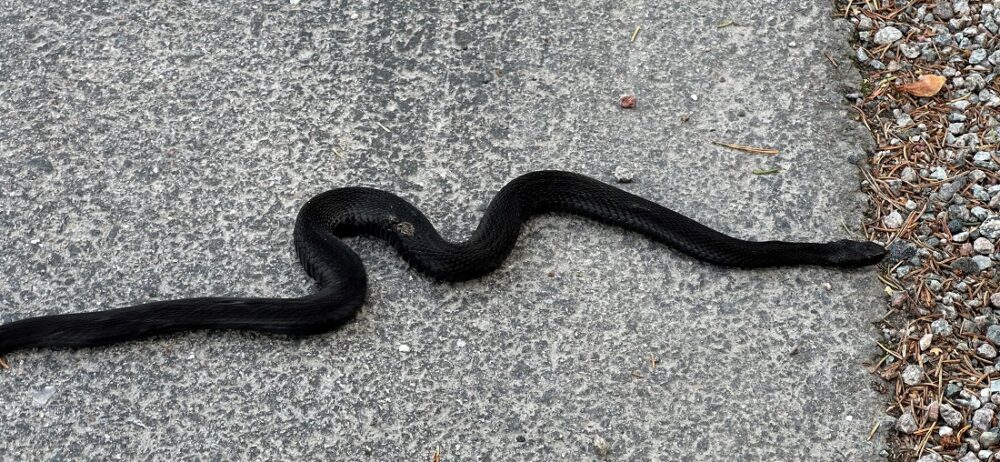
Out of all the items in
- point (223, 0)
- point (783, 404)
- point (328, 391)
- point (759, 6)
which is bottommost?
point (783, 404)

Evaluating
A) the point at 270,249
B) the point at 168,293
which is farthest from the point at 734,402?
the point at 168,293

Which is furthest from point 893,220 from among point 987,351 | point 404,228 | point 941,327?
point 404,228

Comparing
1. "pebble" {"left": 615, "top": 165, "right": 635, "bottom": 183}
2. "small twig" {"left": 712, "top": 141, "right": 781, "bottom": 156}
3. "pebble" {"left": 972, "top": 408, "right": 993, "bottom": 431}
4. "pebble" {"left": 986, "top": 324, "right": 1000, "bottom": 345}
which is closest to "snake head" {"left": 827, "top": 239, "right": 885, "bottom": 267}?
"pebble" {"left": 986, "top": 324, "right": 1000, "bottom": 345}

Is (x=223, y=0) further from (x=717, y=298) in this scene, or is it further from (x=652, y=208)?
→ (x=717, y=298)

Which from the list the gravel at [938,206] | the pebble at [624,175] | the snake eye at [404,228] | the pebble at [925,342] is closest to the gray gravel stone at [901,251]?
the gravel at [938,206]

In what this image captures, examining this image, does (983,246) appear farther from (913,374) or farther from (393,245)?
(393,245)

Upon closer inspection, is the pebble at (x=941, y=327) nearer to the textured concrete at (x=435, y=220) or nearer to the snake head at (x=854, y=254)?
the textured concrete at (x=435, y=220)
